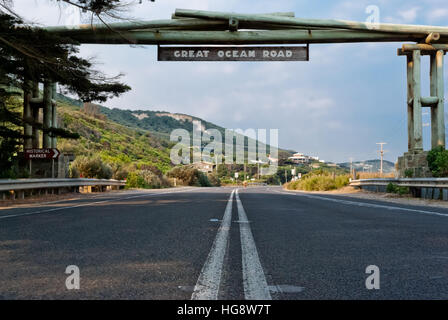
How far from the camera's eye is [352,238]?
544 centimetres

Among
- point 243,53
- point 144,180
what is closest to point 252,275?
point 243,53

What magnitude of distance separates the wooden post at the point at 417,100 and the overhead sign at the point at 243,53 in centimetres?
501

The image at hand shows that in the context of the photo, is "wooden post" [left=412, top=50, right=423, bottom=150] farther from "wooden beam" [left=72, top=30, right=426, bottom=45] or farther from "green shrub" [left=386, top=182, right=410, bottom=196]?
"wooden beam" [left=72, top=30, right=426, bottom=45]

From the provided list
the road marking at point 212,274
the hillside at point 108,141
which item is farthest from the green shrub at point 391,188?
the hillside at point 108,141

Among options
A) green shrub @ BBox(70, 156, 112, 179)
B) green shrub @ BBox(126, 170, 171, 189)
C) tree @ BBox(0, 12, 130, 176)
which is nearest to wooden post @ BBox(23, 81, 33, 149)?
tree @ BBox(0, 12, 130, 176)

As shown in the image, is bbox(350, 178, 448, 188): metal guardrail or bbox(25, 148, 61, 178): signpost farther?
bbox(25, 148, 61, 178): signpost

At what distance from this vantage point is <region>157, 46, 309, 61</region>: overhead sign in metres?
A: 19.6

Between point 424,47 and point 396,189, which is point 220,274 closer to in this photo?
point 396,189

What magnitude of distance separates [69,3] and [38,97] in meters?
9.99

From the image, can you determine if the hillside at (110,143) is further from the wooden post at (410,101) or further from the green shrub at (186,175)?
the wooden post at (410,101)

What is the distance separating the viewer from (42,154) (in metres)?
19.1

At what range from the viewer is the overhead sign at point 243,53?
19609 millimetres

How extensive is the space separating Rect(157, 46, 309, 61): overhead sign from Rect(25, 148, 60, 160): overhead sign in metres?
6.64

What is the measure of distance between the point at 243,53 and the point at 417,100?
27.1 ft
